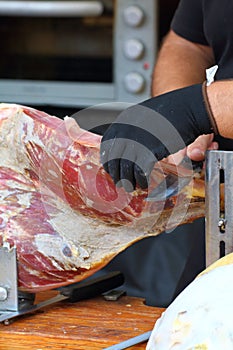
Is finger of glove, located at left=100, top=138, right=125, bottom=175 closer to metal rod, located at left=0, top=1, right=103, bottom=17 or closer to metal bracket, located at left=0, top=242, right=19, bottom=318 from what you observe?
metal bracket, located at left=0, top=242, right=19, bottom=318

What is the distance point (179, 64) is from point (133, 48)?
1.39 m

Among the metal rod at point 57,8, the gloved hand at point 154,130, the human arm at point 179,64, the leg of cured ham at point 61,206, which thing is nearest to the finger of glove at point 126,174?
the gloved hand at point 154,130

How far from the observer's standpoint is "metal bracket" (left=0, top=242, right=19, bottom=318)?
4.97 feet

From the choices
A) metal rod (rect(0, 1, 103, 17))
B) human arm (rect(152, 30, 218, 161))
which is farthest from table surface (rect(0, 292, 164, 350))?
metal rod (rect(0, 1, 103, 17))

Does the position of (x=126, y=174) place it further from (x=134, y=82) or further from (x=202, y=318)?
(x=134, y=82)

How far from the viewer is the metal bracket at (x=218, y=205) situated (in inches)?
50.3

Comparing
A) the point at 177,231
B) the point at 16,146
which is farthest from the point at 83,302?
the point at 177,231

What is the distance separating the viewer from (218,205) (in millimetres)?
1303

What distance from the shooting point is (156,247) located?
2.98m

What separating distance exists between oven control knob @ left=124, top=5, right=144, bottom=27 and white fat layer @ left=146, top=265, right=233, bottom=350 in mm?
2300

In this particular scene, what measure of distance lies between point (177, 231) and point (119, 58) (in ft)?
2.89

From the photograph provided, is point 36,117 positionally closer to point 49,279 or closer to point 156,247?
point 49,279

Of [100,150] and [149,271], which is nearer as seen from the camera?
[100,150]

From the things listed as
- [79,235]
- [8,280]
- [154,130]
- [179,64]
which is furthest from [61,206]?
[179,64]
